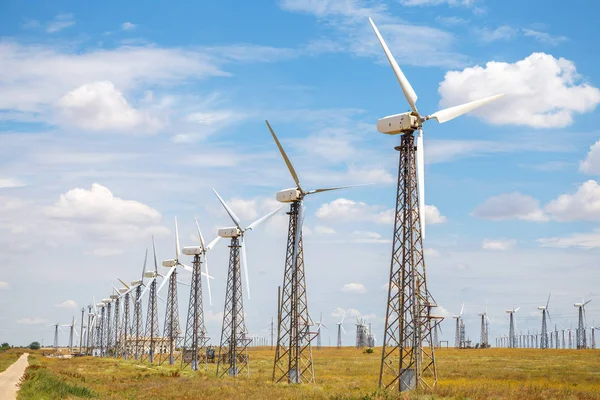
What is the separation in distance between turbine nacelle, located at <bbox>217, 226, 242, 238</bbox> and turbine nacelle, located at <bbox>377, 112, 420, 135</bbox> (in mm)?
31524

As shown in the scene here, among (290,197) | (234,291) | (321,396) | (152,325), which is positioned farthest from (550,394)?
(152,325)

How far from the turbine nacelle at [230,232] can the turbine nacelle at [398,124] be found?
31524mm

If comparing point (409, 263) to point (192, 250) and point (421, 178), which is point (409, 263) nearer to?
point (421, 178)

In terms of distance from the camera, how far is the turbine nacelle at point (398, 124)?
1755 inches

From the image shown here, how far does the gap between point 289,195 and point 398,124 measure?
15944mm

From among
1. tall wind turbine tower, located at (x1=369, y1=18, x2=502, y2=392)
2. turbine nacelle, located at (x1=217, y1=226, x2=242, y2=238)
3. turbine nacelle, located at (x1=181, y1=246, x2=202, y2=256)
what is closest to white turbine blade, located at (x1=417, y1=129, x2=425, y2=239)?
tall wind turbine tower, located at (x1=369, y1=18, x2=502, y2=392)

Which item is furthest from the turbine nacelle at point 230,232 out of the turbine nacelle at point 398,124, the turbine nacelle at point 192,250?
the turbine nacelle at point 398,124

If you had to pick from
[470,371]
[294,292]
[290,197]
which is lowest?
[470,371]

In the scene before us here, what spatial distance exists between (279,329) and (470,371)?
27912 mm

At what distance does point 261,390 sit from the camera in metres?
49.9

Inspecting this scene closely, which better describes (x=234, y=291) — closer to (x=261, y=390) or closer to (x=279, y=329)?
(x=279, y=329)

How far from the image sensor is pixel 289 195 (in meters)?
58.7

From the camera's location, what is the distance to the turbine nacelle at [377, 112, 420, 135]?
44.6m

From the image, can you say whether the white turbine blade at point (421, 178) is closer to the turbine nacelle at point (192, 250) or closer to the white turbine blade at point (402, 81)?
the white turbine blade at point (402, 81)
